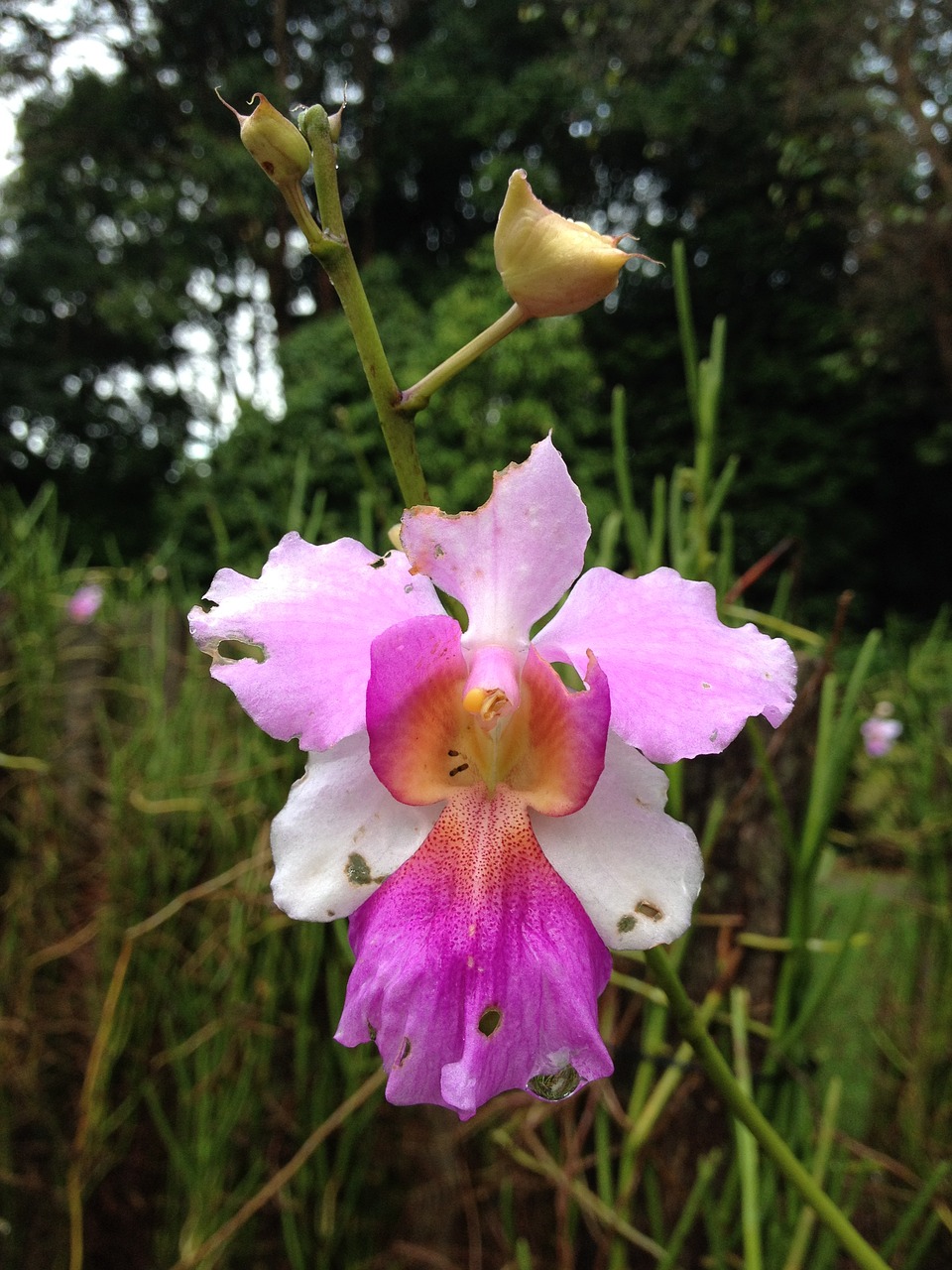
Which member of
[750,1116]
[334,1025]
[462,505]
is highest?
[462,505]

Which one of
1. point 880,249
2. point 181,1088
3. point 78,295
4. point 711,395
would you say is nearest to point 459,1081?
point 711,395

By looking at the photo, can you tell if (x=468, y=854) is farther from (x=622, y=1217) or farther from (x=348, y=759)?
(x=622, y=1217)

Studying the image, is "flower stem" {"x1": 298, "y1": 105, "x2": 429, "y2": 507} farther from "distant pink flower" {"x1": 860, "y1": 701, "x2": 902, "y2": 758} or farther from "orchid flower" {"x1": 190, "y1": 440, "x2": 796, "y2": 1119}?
"distant pink flower" {"x1": 860, "y1": 701, "x2": 902, "y2": 758}

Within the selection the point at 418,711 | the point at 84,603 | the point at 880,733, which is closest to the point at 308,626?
the point at 418,711

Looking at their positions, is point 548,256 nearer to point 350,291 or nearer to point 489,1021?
point 350,291

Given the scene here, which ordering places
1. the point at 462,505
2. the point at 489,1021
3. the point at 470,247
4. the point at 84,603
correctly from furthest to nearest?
the point at 470,247
the point at 462,505
the point at 84,603
the point at 489,1021

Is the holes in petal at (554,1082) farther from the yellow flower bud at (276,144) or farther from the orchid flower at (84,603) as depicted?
the orchid flower at (84,603)
